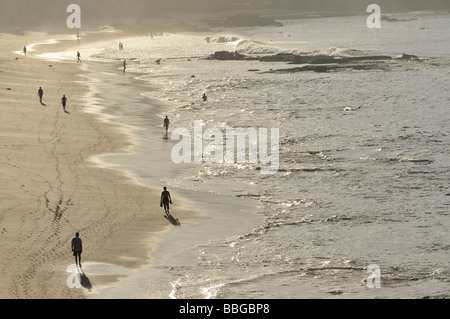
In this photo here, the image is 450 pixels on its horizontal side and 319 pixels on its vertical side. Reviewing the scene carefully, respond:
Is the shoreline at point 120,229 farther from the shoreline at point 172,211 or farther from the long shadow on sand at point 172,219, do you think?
the long shadow on sand at point 172,219

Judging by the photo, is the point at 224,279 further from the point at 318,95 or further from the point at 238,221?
the point at 318,95

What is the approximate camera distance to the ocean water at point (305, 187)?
2364cm

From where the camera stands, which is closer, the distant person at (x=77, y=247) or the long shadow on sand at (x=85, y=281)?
the long shadow on sand at (x=85, y=281)

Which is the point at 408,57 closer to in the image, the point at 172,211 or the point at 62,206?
the point at 172,211

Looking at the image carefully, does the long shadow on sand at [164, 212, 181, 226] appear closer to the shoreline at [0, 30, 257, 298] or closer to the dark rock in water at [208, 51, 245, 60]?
the shoreline at [0, 30, 257, 298]

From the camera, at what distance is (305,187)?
1359 inches

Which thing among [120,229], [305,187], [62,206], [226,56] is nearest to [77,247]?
[120,229]

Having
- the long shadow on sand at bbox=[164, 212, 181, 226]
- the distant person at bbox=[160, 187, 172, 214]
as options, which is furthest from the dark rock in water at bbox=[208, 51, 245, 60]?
the long shadow on sand at bbox=[164, 212, 181, 226]

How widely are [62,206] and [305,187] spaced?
10.6 metres

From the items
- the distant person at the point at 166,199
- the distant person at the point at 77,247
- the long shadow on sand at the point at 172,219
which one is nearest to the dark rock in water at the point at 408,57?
the distant person at the point at 166,199

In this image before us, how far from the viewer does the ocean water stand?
23.6 m

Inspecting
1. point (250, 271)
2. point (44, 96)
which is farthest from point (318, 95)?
point (250, 271)

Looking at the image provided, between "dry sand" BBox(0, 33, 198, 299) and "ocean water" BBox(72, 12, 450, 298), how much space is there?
124 cm

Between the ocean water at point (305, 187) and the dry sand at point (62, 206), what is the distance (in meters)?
1.24
